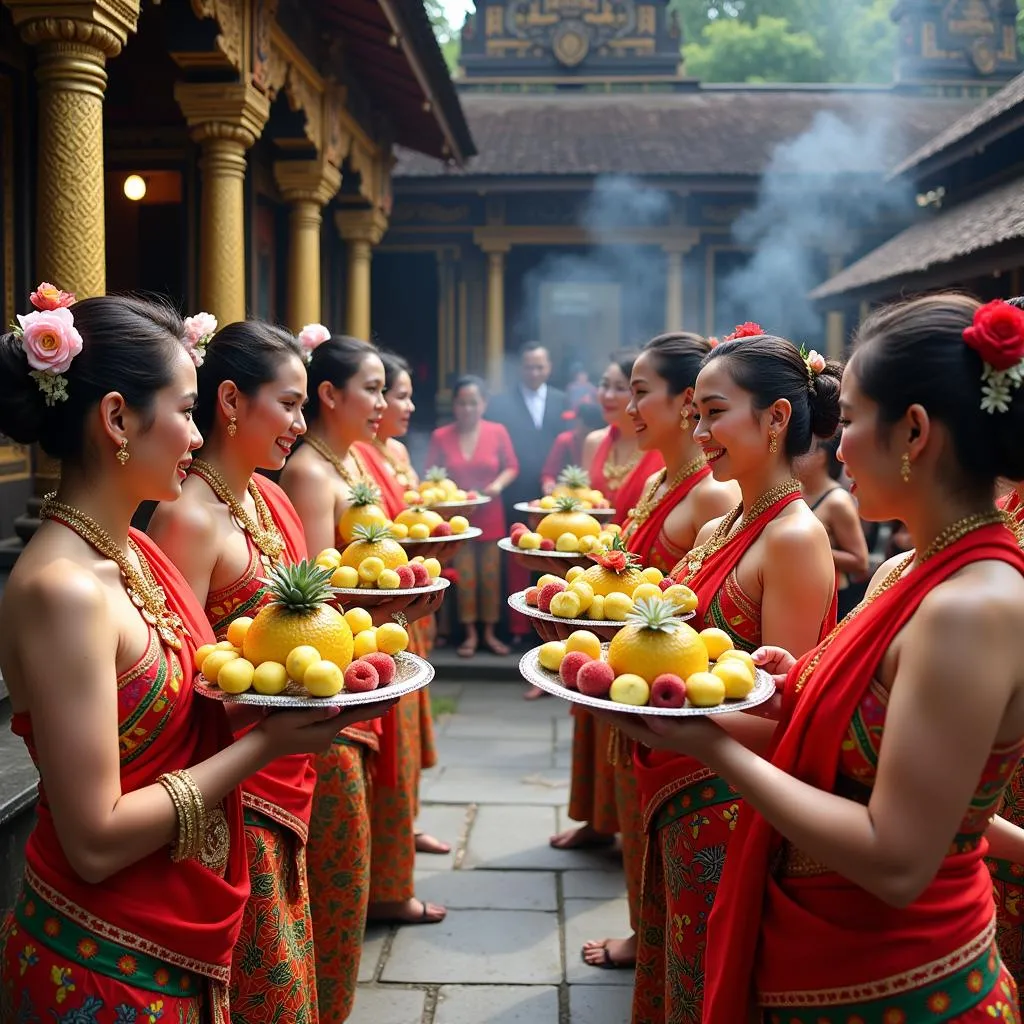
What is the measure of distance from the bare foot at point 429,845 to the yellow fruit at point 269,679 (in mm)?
3524

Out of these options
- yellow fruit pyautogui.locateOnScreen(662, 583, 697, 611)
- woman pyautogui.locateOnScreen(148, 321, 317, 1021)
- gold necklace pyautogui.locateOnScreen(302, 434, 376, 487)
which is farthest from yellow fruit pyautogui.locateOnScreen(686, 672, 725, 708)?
gold necklace pyautogui.locateOnScreen(302, 434, 376, 487)

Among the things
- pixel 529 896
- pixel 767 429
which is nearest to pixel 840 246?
pixel 529 896

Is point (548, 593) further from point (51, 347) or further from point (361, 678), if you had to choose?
point (51, 347)

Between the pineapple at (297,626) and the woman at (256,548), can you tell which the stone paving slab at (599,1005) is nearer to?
the woman at (256,548)

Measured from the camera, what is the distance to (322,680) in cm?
204

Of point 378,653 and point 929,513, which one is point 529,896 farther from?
point 929,513

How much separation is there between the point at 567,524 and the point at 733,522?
4.58 ft

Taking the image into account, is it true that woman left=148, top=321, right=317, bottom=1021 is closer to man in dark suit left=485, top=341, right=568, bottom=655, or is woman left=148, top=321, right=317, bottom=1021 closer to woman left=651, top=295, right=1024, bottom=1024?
woman left=651, top=295, right=1024, bottom=1024

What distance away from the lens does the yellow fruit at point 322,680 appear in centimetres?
204

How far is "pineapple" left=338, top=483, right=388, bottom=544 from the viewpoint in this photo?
13.7 feet

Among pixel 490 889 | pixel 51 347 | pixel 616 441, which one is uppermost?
pixel 51 347

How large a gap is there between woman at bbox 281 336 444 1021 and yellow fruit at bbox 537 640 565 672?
123cm

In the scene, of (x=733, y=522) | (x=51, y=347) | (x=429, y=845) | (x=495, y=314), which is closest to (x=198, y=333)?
(x=51, y=347)

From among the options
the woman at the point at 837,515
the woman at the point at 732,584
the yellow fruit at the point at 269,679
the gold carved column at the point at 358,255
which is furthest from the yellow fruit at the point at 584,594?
the gold carved column at the point at 358,255
